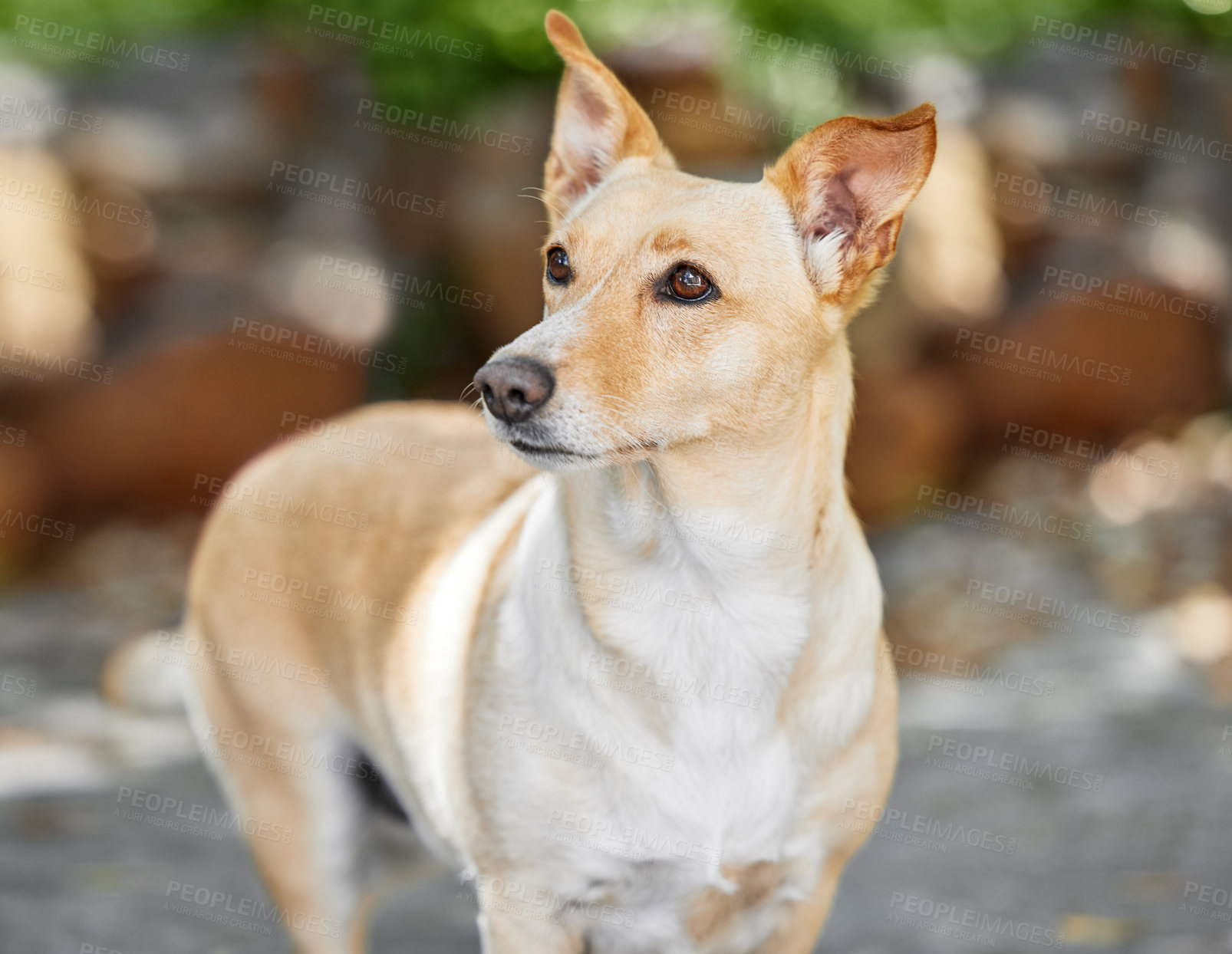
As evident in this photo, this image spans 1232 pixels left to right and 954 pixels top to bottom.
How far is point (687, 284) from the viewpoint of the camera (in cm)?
262

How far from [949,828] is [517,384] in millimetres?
3219

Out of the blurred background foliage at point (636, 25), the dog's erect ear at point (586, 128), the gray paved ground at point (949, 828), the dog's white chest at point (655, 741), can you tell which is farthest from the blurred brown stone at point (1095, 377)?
the dog's white chest at point (655, 741)

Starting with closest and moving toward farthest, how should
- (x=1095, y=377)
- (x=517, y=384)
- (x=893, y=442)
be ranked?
(x=517, y=384)
(x=893, y=442)
(x=1095, y=377)

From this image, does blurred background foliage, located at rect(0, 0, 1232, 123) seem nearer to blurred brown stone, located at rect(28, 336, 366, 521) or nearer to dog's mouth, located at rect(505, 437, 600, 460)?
blurred brown stone, located at rect(28, 336, 366, 521)

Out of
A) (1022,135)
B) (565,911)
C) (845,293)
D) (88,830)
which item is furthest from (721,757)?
(1022,135)

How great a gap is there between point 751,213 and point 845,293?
275 millimetres

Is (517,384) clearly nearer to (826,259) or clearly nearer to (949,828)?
(826,259)

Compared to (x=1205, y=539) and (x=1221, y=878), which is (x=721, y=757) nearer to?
(x=1221, y=878)

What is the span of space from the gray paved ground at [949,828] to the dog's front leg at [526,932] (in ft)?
2.94

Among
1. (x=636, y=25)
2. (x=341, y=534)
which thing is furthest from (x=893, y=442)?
(x=341, y=534)

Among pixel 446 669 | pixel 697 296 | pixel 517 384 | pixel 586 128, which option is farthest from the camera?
pixel 586 128

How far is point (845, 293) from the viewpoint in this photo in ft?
9.04

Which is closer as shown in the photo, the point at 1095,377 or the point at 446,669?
the point at 446,669

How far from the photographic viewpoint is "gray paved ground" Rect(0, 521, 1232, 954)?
165 inches
